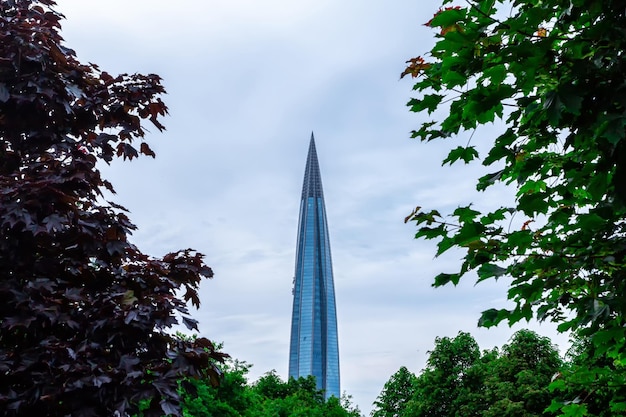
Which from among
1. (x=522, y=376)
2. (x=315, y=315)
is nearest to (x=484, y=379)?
(x=522, y=376)

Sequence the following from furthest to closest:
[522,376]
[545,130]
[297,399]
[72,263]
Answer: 1. [297,399]
2. [522,376]
3. [72,263]
4. [545,130]

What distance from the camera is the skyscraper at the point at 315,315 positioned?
565 ft

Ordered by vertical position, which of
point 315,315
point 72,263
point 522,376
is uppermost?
point 315,315

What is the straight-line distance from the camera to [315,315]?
17350 cm

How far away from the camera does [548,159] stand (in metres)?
4.68

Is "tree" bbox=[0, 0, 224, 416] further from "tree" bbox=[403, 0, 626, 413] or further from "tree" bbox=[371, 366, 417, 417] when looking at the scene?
"tree" bbox=[371, 366, 417, 417]

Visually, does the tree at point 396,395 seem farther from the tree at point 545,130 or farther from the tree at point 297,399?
the tree at point 545,130

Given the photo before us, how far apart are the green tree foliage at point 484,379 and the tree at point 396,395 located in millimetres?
372

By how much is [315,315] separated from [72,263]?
171m

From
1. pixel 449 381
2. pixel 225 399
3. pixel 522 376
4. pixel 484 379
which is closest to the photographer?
pixel 225 399

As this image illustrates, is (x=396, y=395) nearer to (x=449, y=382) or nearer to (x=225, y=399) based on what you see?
(x=449, y=382)

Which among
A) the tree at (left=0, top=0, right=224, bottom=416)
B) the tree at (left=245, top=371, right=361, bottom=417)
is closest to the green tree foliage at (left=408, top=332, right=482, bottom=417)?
the tree at (left=245, top=371, right=361, bottom=417)

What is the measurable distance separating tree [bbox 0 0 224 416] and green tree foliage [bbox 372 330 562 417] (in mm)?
28281

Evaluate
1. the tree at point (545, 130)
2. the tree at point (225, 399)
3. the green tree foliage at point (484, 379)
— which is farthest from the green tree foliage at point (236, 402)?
the green tree foliage at point (484, 379)
